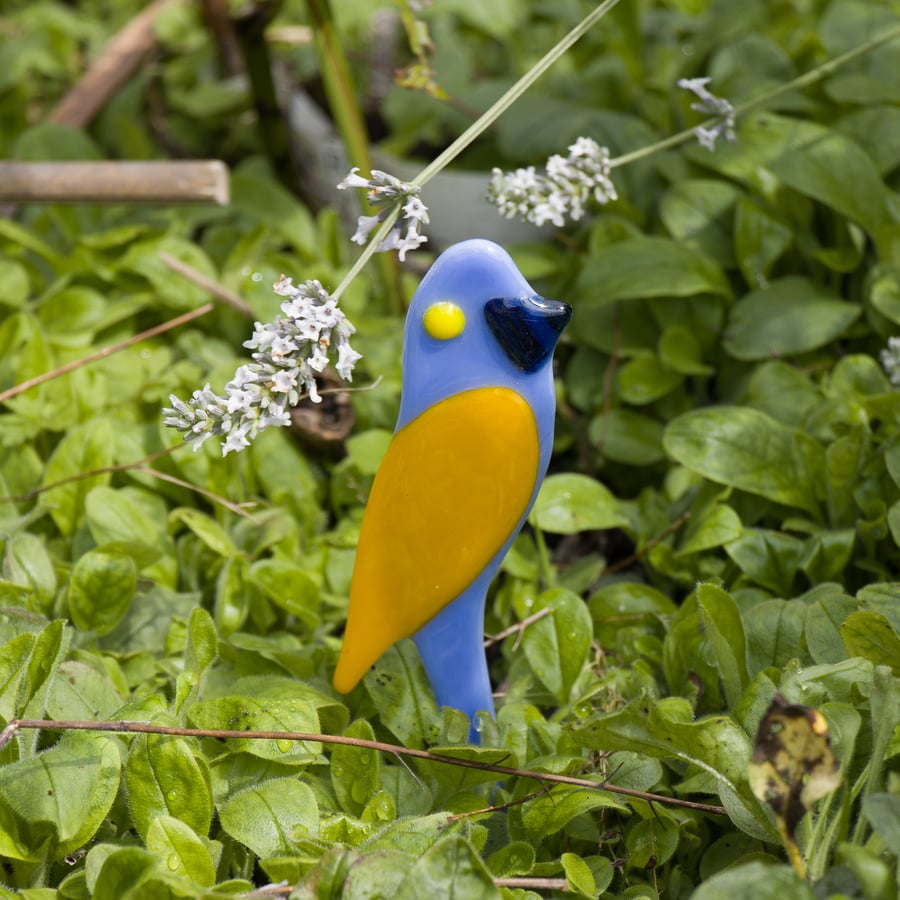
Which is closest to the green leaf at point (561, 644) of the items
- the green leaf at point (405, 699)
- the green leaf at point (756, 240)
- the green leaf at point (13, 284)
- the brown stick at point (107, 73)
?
the green leaf at point (405, 699)

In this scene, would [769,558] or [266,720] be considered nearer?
[266,720]

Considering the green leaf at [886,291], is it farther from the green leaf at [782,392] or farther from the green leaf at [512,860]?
the green leaf at [512,860]

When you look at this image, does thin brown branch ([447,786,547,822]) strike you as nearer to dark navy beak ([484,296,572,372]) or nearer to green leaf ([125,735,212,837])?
green leaf ([125,735,212,837])

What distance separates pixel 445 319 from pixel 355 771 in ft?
1.50

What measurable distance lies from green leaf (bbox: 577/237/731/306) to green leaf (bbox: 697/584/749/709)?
2.04ft

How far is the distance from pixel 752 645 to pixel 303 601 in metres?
0.53

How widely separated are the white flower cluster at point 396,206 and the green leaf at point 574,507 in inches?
21.0

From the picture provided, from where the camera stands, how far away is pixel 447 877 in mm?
878

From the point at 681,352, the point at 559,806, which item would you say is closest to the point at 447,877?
the point at 559,806

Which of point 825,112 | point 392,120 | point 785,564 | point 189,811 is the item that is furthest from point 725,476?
point 392,120

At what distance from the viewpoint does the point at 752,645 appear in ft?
3.94

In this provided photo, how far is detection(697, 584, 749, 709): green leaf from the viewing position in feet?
3.61

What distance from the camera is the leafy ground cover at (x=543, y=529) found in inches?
39.4

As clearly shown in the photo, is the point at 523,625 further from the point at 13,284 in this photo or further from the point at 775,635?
the point at 13,284
